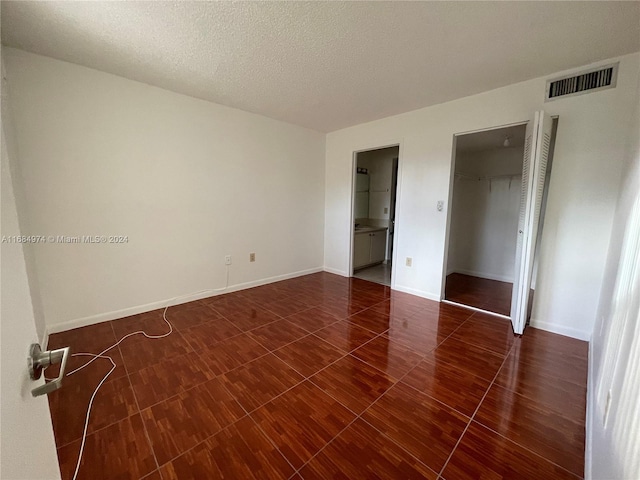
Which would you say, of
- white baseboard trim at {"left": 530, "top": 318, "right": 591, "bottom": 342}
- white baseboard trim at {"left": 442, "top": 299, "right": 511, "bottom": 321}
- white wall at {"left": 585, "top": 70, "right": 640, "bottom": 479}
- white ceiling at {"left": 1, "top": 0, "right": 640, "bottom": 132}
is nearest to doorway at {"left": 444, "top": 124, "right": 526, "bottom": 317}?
white baseboard trim at {"left": 442, "top": 299, "right": 511, "bottom": 321}

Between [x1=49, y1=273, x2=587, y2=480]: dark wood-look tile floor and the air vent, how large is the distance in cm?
230

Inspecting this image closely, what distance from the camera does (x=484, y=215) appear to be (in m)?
4.72

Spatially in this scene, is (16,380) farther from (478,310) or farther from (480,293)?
(480,293)

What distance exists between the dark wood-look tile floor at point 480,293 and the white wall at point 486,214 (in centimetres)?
30

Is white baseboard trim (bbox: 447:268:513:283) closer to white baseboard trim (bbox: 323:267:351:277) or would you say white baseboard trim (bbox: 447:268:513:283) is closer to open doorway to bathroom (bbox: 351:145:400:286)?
open doorway to bathroom (bbox: 351:145:400:286)

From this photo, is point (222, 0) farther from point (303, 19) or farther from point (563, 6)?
point (563, 6)

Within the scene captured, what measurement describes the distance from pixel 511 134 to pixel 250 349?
4155 mm

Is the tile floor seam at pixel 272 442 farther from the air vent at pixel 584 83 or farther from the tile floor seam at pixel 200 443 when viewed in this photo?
the air vent at pixel 584 83

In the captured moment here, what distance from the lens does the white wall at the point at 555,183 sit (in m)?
2.33

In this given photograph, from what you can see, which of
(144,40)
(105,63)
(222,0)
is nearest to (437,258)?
(222,0)

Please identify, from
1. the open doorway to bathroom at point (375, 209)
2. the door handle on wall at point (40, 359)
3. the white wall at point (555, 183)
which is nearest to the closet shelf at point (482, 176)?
the open doorway to bathroom at point (375, 209)

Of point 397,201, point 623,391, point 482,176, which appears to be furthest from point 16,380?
point 482,176

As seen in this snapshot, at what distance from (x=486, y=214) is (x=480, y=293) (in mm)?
1667

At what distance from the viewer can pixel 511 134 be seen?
3537 mm
